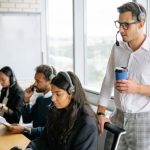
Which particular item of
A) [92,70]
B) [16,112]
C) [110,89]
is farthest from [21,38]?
[110,89]

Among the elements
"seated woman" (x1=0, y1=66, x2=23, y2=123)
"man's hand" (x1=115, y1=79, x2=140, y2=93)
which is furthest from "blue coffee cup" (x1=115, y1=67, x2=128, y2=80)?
"seated woman" (x1=0, y1=66, x2=23, y2=123)

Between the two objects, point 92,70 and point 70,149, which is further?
point 92,70

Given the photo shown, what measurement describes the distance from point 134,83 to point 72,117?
1.37 ft

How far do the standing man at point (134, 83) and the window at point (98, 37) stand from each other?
4.57 feet

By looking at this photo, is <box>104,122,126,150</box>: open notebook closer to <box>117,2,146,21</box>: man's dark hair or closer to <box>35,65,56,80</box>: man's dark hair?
<box>117,2,146,21</box>: man's dark hair

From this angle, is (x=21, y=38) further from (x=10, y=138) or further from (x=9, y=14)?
(x=10, y=138)

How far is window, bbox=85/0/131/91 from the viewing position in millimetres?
3336

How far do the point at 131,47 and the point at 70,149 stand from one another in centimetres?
73

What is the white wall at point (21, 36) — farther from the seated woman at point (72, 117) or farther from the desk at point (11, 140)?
the seated woman at point (72, 117)

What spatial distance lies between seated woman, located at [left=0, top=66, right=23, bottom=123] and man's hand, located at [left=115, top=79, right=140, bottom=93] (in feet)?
5.27

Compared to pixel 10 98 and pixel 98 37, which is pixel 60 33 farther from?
pixel 10 98

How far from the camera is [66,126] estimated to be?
1.85 meters

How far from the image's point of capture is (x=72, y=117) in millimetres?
1812

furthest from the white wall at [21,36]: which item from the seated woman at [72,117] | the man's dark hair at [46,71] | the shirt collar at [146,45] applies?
the shirt collar at [146,45]
